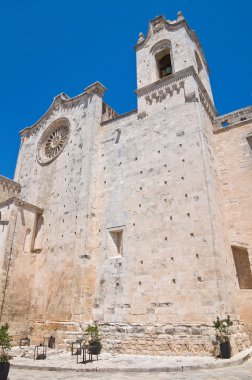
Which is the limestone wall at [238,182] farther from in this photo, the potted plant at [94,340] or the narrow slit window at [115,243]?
the potted plant at [94,340]

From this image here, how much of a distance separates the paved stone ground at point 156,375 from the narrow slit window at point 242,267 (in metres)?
4.80

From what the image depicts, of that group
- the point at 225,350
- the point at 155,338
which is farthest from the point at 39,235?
the point at 225,350

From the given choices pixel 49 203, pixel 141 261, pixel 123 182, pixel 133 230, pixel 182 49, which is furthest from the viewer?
pixel 49 203

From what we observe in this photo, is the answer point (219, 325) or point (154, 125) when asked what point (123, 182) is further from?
point (219, 325)

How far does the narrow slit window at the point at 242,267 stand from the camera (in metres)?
12.6

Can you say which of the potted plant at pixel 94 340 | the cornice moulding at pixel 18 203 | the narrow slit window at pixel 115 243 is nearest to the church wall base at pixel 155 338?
the potted plant at pixel 94 340

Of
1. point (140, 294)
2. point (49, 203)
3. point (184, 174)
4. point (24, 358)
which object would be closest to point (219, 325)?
point (140, 294)

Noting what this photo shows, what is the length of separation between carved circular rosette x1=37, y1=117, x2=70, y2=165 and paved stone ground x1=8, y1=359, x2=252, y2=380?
13.5 metres

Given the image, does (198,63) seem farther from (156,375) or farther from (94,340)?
(156,375)

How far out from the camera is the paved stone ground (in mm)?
6938

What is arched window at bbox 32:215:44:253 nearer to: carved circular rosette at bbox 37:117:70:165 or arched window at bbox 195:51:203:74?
carved circular rosette at bbox 37:117:70:165

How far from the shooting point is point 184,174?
13.1 meters

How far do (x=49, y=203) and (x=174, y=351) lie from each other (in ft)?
35.5

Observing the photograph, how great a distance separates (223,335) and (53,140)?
1585 centimetres
